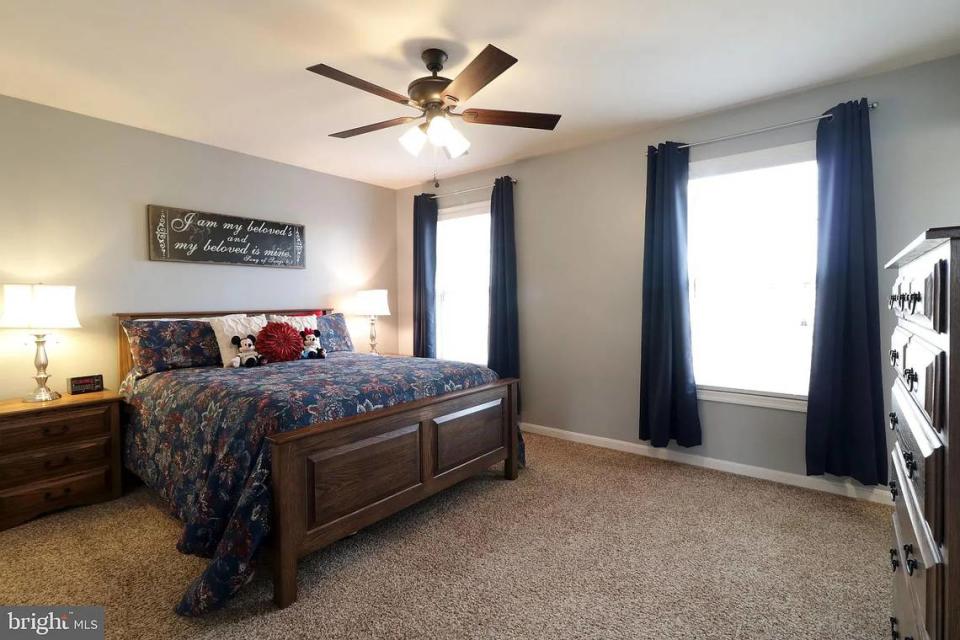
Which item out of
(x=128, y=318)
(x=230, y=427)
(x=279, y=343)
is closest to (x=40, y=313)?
(x=128, y=318)

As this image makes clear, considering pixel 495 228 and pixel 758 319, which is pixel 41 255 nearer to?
pixel 495 228

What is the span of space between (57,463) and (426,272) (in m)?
3.14

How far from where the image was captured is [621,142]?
12.1 ft

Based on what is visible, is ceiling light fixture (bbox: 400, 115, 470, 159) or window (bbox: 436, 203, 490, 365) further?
window (bbox: 436, 203, 490, 365)

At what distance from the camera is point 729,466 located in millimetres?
3289

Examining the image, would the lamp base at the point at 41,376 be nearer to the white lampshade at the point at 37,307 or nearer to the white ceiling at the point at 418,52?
the white lampshade at the point at 37,307

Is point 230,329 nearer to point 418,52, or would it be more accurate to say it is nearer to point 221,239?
point 221,239

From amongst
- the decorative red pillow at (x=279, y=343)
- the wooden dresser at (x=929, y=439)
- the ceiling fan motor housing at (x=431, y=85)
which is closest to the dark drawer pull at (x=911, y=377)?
the wooden dresser at (x=929, y=439)

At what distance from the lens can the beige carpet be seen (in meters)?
1.79

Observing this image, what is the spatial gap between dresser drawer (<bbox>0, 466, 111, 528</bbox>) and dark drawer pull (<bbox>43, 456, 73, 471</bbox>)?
0.07m

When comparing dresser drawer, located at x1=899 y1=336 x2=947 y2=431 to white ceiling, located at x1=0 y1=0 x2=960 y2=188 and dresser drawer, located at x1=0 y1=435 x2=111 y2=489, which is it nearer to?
white ceiling, located at x1=0 y1=0 x2=960 y2=188

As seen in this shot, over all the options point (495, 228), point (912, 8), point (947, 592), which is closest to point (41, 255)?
point (495, 228)

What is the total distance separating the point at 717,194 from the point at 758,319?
3.01 feet

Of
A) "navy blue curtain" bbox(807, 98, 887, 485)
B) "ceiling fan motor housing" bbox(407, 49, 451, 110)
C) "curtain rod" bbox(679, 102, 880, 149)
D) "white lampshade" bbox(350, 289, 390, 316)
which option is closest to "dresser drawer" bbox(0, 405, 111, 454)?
"white lampshade" bbox(350, 289, 390, 316)
